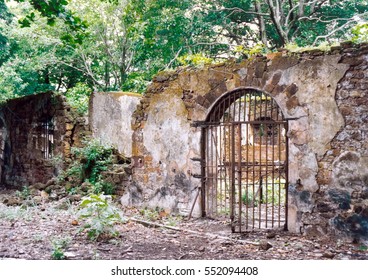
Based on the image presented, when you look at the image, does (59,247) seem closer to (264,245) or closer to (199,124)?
(264,245)

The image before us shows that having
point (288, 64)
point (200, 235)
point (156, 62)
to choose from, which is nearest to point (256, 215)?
point (200, 235)

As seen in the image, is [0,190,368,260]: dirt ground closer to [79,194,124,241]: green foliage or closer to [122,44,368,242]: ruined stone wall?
[79,194,124,241]: green foliage

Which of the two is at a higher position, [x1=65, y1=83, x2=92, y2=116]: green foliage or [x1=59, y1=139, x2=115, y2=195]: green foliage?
[x1=65, y1=83, x2=92, y2=116]: green foliage

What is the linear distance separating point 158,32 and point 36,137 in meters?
4.80

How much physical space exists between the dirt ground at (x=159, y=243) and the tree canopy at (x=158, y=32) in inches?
253

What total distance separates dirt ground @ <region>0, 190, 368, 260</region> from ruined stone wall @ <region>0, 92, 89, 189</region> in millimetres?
3691

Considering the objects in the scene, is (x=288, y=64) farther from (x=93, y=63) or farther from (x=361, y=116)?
(x=93, y=63)

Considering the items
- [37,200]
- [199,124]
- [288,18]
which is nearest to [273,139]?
[199,124]

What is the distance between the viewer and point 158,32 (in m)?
12.7

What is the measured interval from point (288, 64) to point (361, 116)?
134cm

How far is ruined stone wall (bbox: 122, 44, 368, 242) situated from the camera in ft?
18.0

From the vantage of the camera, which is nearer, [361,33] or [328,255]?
[328,255]

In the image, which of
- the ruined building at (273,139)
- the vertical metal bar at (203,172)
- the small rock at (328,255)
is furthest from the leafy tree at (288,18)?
the small rock at (328,255)

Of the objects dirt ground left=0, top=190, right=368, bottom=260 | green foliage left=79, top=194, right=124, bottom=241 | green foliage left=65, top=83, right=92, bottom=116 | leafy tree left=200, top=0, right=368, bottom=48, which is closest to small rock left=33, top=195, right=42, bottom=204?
dirt ground left=0, top=190, right=368, bottom=260
